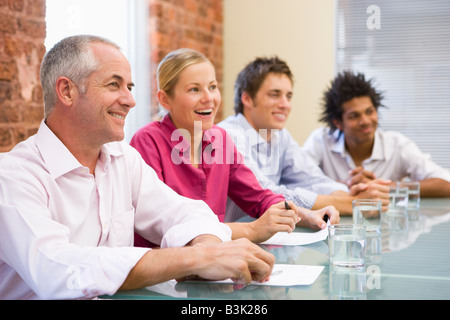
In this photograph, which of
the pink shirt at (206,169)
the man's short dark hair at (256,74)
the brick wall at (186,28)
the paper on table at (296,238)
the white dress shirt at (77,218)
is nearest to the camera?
the white dress shirt at (77,218)

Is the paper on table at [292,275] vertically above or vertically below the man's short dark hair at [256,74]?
below

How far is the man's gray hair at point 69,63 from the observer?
139cm

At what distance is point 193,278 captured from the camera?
120 cm

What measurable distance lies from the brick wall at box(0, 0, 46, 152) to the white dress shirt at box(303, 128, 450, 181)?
173 cm

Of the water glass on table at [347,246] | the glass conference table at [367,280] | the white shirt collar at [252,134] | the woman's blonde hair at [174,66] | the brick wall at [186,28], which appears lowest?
the glass conference table at [367,280]

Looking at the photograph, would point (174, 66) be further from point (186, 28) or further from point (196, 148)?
point (186, 28)

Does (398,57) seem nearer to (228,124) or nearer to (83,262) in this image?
(228,124)

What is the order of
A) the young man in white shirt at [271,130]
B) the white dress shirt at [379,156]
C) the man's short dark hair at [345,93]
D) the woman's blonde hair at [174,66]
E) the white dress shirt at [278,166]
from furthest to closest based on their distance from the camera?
the man's short dark hair at [345,93] → the white dress shirt at [379,156] → the young man in white shirt at [271,130] → the white dress shirt at [278,166] → the woman's blonde hair at [174,66]

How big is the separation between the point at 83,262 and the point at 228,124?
168 centimetres

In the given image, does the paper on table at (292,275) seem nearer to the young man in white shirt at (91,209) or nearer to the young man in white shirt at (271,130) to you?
A: the young man in white shirt at (91,209)

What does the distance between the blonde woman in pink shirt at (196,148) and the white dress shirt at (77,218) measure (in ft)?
1.11

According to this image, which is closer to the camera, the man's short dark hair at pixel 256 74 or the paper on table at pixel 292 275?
the paper on table at pixel 292 275

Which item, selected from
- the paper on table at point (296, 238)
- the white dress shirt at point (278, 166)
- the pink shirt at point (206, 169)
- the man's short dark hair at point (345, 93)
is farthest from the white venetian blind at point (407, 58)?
the paper on table at point (296, 238)

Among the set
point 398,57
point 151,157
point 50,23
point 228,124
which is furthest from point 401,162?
point 50,23
